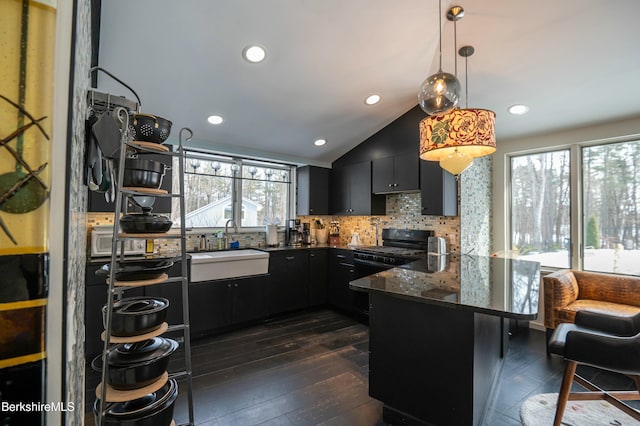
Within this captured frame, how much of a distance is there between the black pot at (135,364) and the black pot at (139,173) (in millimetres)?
777

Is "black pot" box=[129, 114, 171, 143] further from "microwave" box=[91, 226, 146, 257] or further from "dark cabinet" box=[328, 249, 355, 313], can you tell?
"dark cabinet" box=[328, 249, 355, 313]

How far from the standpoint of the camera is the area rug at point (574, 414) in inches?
78.0

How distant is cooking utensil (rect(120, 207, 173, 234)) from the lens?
1370 mm

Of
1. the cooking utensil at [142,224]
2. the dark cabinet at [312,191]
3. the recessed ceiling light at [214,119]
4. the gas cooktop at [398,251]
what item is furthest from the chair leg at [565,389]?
the recessed ceiling light at [214,119]

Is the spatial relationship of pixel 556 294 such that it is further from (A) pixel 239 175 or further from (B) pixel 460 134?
(A) pixel 239 175

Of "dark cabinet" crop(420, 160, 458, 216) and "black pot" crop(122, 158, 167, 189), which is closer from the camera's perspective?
"black pot" crop(122, 158, 167, 189)

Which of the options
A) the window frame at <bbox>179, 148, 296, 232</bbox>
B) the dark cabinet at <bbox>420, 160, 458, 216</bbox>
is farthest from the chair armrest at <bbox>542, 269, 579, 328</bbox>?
the window frame at <bbox>179, 148, 296, 232</bbox>

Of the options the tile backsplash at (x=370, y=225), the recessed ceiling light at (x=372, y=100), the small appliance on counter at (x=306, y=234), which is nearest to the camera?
the recessed ceiling light at (x=372, y=100)

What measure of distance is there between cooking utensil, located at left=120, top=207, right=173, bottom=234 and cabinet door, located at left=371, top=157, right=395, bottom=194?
3.13m

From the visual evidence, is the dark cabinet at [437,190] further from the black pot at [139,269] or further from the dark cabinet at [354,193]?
the black pot at [139,269]

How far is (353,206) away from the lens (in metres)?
4.51

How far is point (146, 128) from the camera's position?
4.54 ft

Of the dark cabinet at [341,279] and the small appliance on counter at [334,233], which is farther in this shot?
the small appliance on counter at [334,233]

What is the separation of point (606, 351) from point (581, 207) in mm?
2534
